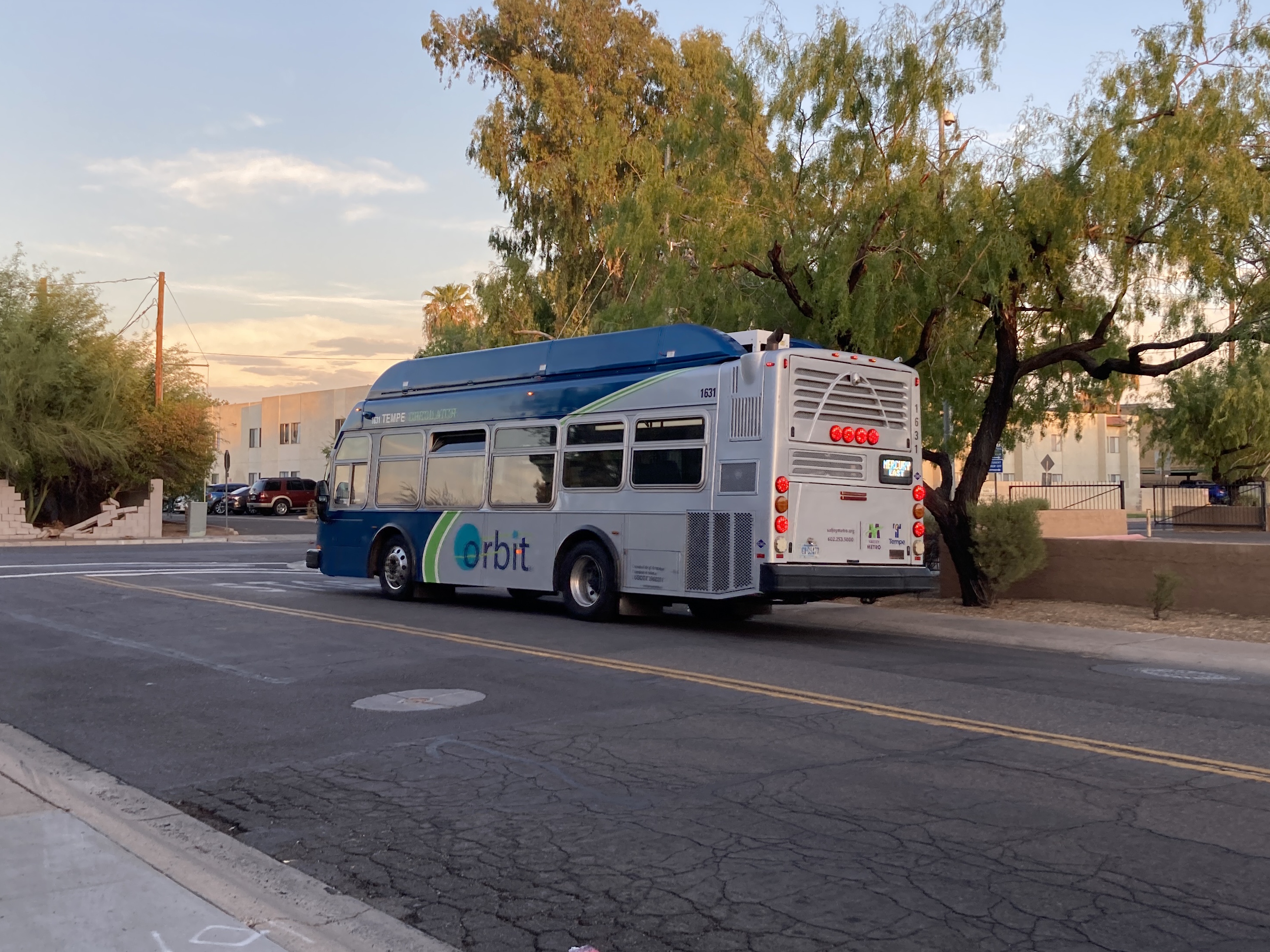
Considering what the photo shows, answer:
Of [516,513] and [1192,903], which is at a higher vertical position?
[516,513]

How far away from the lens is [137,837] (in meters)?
5.93

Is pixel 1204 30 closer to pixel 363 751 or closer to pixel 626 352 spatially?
pixel 626 352

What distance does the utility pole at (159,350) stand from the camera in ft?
139

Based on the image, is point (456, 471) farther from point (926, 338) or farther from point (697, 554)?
point (926, 338)

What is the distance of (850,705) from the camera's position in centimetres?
927

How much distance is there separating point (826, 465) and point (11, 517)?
31.5 meters

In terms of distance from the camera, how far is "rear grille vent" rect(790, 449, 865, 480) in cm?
1380

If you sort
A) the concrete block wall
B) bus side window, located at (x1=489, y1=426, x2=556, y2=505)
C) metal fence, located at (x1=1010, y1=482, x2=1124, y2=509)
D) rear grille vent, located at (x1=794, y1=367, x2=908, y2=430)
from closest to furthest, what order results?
rear grille vent, located at (x1=794, y1=367, x2=908, y2=430) → bus side window, located at (x1=489, y1=426, x2=556, y2=505) → the concrete block wall → metal fence, located at (x1=1010, y1=482, x2=1124, y2=509)

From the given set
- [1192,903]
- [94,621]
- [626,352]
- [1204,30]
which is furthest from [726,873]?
[1204,30]

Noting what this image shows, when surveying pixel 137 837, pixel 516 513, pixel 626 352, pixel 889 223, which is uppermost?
pixel 889 223

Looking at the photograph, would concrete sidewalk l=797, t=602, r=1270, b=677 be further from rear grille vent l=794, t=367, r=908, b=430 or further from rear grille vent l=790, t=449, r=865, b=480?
rear grille vent l=794, t=367, r=908, b=430

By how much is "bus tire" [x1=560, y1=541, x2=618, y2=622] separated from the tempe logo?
2.68 ft

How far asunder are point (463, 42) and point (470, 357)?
86.5 ft

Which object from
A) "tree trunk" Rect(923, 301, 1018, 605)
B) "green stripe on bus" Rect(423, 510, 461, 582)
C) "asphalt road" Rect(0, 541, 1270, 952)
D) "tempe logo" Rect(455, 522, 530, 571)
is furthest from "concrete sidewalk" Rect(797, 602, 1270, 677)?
"green stripe on bus" Rect(423, 510, 461, 582)
